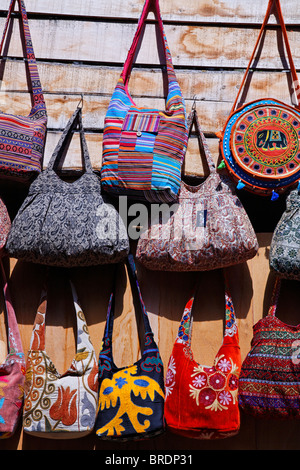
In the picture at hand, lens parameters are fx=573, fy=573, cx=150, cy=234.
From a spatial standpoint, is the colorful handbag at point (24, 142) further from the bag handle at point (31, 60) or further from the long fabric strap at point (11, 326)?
the long fabric strap at point (11, 326)

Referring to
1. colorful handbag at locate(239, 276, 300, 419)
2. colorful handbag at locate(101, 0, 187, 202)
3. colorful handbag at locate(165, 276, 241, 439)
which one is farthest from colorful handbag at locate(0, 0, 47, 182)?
colorful handbag at locate(239, 276, 300, 419)

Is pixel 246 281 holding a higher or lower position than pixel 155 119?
lower

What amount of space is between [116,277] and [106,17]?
1.41m

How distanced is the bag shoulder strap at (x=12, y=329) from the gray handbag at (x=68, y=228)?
0.24m

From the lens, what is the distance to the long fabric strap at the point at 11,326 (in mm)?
2562

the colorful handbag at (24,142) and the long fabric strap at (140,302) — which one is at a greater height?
the colorful handbag at (24,142)

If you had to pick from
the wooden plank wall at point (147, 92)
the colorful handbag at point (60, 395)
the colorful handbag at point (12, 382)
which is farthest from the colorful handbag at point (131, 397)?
the colorful handbag at point (12, 382)

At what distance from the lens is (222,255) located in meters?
2.47

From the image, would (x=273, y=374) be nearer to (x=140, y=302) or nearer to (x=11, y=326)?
(x=140, y=302)

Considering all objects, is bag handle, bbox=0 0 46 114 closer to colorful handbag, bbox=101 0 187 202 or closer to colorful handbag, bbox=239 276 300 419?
colorful handbag, bbox=101 0 187 202

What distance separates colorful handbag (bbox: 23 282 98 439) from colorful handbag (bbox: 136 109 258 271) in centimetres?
53

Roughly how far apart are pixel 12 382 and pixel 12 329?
0.85ft
